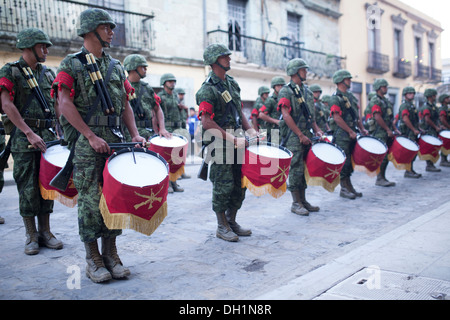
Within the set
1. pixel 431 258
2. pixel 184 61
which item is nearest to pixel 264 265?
pixel 431 258

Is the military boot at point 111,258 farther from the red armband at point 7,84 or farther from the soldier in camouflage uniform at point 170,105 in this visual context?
the soldier in camouflage uniform at point 170,105

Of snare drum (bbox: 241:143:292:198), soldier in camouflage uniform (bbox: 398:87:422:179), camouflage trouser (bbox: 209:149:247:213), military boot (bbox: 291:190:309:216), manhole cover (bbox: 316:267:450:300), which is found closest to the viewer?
manhole cover (bbox: 316:267:450:300)

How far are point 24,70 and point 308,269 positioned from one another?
3295 mm

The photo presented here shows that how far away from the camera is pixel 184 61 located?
14906 mm

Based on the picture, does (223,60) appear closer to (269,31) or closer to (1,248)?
(1,248)

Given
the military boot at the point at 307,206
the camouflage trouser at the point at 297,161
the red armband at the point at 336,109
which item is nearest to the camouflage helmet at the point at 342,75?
the red armband at the point at 336,109

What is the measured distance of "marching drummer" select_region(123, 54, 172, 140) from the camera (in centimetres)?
616

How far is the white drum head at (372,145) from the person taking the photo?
636 centimetres

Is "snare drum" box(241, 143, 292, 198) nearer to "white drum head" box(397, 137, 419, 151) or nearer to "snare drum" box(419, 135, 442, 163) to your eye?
"white drum head" box(397, 137, 419, 151)

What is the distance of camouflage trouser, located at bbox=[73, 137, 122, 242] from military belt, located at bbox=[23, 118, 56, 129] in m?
1.18

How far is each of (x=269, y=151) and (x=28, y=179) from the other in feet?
8.00

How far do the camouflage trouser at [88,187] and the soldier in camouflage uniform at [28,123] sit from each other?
37.3 inches

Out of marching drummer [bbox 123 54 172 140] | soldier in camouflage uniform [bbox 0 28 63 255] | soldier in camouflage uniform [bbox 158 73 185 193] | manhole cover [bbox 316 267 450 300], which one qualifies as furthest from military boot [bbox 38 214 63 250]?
soldier in camouflage uniform [bbox 158 73 185 193]

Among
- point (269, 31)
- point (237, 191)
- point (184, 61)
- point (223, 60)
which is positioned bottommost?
point (237, 191)
